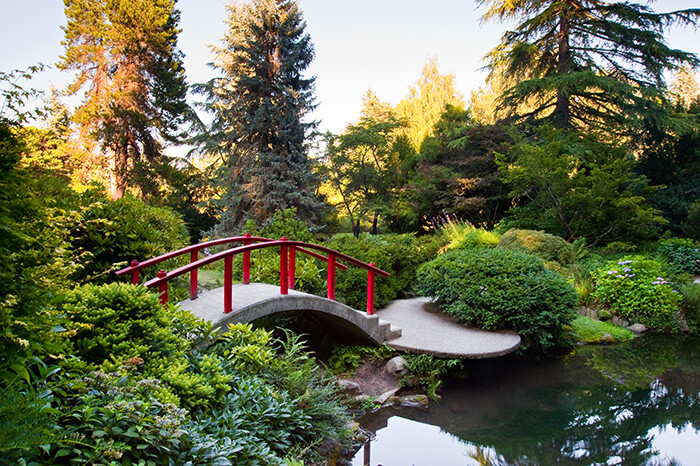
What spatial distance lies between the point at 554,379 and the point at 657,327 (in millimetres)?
3657

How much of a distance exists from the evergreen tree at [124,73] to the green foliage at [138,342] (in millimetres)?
15892

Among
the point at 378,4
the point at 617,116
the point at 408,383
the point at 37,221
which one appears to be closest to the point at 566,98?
the point at 617,116

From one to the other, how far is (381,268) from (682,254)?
829 cm

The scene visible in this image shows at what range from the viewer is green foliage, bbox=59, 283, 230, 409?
2654 millimetres

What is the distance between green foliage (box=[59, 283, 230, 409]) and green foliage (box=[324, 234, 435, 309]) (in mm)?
3837

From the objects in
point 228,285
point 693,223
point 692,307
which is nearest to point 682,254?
point 693,223

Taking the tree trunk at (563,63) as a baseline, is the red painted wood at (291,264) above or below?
below

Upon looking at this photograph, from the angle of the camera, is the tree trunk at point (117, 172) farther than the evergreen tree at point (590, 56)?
Yes

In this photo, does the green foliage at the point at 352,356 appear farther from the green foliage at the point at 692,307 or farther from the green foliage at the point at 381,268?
the green foliage at the point at 692,307

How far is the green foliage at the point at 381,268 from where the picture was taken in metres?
7.02

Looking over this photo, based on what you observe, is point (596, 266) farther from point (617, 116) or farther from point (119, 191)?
point (119, 191)

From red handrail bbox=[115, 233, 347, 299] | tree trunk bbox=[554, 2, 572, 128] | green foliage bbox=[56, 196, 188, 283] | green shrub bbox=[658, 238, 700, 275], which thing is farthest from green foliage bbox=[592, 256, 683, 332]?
tree trunk bbox=[554, 2, 572, 128]

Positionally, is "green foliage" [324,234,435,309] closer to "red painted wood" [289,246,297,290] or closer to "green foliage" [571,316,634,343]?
"red painted wood" [289,246,297,290]

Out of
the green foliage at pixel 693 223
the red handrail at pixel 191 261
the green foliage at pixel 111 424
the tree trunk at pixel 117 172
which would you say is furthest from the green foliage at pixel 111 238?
the green foliage at pixel 693 223
